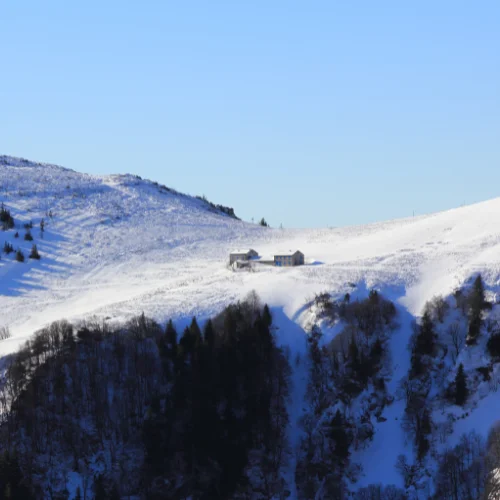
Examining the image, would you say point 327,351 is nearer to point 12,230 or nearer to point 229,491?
point 229,491

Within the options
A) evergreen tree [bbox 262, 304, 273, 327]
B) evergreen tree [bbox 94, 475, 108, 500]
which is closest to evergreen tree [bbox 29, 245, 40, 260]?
evergreen tree [bbox 262, 304, 273, 327]

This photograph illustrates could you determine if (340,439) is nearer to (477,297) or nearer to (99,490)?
(477,297)

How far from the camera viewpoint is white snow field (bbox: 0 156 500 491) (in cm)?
9794

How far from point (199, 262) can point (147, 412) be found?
53269mm

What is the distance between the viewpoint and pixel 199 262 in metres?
138

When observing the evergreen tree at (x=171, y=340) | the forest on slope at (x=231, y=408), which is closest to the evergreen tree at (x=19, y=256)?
the forest on slope at (x=231, y=408)

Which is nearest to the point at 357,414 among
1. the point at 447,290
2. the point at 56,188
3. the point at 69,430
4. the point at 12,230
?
the point at 447,290

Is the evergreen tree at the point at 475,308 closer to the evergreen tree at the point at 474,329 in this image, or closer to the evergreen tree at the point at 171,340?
the evergreen tree at the point at 474,329

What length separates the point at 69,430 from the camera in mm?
83312

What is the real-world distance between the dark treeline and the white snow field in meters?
4.10

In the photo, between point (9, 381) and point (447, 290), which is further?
point (447, 290)

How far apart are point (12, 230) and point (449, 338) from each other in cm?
7694

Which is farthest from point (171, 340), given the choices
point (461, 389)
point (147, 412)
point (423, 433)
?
point (461, 389)

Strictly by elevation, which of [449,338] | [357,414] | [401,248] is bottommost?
[357,414]
